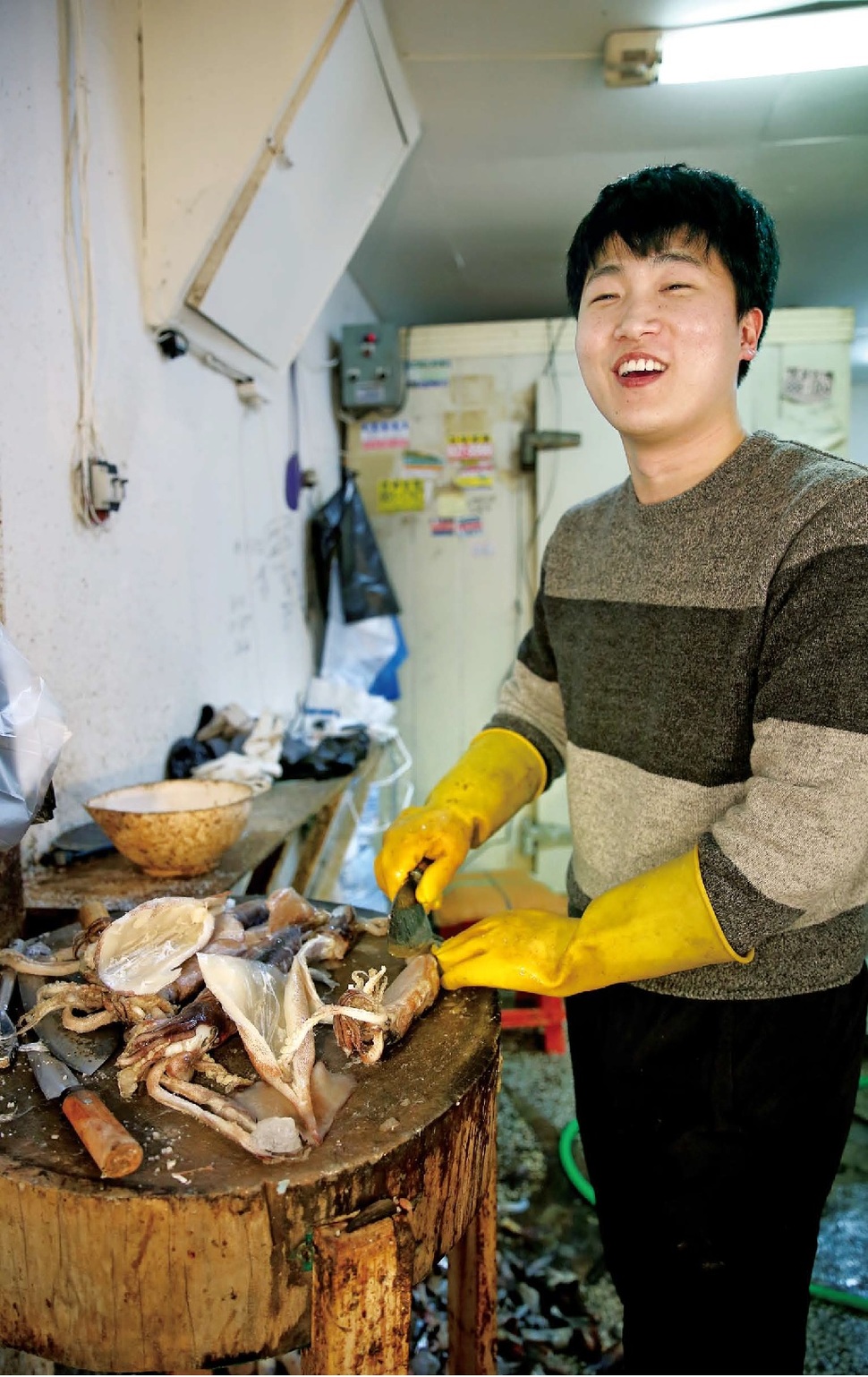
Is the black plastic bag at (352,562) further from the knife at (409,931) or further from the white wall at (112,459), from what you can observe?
the knife at (409,931)

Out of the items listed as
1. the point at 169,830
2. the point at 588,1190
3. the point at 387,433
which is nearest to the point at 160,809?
the point at 169,830

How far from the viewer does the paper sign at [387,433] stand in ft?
14.7

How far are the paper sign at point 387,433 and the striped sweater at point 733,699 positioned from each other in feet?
9.74

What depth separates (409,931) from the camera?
4.12 ft

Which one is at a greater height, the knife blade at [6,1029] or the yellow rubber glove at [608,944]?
the yellow rubber glove at [608,944]

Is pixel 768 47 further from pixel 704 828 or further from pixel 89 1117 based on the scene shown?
pixel 89 1117

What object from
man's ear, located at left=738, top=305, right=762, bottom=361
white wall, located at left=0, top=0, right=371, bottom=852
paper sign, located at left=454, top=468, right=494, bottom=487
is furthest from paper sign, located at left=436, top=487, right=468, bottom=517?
man's ear, located at left=738, top=305, right=762, bottom=361

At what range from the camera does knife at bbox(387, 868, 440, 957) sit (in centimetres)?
125

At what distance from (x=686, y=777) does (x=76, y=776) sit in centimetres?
136

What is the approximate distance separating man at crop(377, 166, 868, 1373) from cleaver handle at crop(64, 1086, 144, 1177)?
0.48m

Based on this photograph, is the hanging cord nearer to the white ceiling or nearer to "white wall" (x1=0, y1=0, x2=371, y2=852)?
"white wall" (x1=0, y1=0, x2=371, y2=852)

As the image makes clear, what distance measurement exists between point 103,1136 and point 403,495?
398 centimetres

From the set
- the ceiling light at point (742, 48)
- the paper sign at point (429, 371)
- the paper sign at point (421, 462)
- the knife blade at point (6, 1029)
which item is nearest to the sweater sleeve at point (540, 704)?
the knife blade at point (6, 1029)

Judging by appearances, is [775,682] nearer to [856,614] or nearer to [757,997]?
[856,614]
